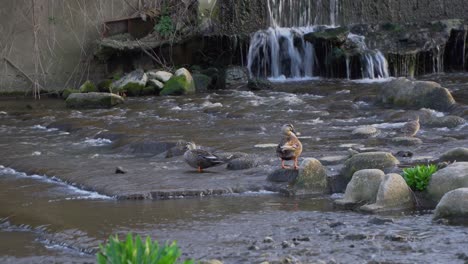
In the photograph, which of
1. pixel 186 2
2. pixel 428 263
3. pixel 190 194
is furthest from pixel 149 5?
pixel 428 263

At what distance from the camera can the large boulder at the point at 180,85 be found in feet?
57.4

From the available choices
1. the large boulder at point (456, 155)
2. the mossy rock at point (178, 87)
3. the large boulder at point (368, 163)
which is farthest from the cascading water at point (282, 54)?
the large boulder at point (368, 163)

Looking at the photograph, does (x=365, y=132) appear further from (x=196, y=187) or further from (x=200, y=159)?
(x=196, y=187)

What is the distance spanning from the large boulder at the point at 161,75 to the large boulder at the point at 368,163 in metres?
10.2

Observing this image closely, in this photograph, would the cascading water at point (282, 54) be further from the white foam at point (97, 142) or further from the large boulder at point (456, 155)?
the large boulder at point (456, 155)

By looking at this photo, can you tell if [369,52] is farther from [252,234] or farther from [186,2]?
[252,234]

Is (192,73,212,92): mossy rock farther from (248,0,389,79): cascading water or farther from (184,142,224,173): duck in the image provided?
(184,142,224,173): duck

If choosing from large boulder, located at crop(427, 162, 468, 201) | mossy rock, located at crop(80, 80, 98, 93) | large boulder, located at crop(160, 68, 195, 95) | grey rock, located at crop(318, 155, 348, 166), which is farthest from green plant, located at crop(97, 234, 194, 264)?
mossy rock, located at crop(80, 80, 98, 93)

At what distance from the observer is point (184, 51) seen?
19.5 meters

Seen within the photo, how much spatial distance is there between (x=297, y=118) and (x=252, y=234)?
7.03 m

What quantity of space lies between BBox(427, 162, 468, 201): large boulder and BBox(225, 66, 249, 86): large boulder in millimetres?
11386

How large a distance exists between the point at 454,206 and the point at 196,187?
2.64 m

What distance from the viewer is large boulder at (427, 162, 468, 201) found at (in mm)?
7039

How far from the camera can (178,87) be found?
17.5m
